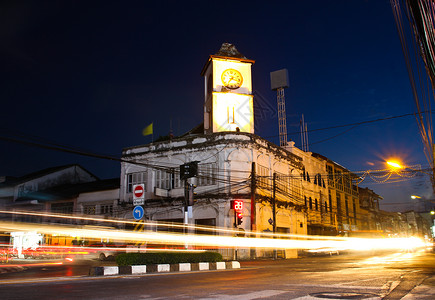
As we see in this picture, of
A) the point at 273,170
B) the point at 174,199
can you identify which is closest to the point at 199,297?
the point at 174,199

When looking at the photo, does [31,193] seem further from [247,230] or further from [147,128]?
[247,230]

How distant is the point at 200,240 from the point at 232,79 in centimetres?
1738

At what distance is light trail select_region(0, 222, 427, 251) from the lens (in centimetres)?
3025

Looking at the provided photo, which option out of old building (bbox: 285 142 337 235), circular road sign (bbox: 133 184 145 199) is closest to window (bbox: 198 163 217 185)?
old building (bbox: 285 142 337 235)

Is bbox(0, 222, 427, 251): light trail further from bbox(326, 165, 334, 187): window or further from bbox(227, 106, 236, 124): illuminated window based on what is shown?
bbox(227, 106, 236, 124): illuminated window

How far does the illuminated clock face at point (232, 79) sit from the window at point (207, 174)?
33.4ft

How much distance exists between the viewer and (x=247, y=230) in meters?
31.1

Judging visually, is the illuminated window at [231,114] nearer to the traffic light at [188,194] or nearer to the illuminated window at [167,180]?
the illuminated window at [167,180]

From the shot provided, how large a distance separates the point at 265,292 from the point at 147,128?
3354 cm

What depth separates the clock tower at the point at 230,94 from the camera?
38.5 metres

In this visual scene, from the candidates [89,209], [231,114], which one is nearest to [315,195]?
[231,114]

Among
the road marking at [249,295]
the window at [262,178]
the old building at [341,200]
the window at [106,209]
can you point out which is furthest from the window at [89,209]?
the road marking at [249,295]

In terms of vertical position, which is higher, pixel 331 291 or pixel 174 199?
pixel 174 199

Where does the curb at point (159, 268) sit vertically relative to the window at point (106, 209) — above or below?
below
